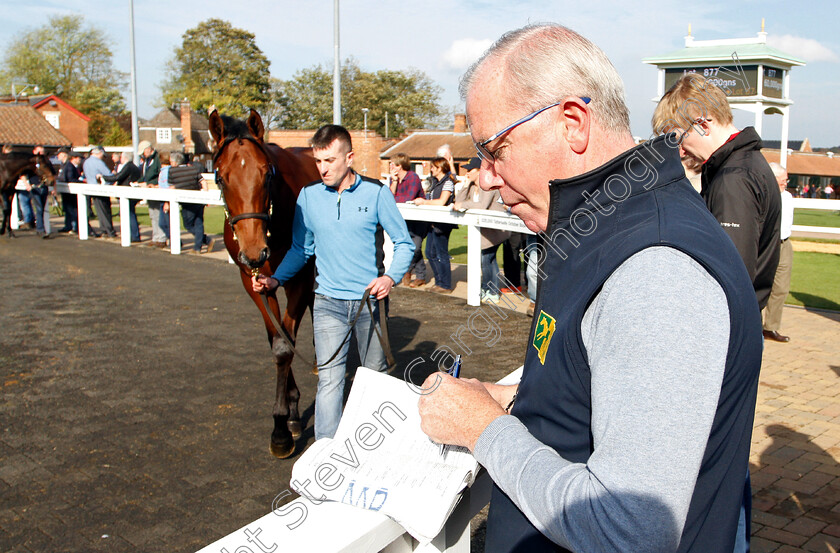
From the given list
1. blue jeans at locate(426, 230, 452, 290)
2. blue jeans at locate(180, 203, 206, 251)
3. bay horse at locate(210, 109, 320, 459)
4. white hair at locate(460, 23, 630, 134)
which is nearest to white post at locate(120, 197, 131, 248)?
blue jeans at locate(180, 203, 206, 251)

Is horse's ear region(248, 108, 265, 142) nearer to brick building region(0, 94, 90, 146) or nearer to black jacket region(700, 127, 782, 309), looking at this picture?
black jacket region(700, 127, 782, 309)

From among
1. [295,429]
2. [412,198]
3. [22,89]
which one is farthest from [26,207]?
[22,89]

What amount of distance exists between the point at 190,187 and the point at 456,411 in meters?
15.8

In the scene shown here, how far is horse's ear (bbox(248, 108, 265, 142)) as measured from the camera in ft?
→ 17.6

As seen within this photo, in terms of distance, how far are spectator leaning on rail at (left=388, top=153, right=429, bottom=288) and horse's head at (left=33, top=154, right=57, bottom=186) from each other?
400 inches

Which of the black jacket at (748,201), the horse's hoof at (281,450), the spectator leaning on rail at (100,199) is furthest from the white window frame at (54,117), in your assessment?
the black jacket at (748,201)

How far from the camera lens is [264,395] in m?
6.13

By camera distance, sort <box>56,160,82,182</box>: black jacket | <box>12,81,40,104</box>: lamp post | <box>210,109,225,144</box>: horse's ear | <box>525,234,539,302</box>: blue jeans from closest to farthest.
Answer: <box>210,109,225,144</box>: horse's ear → <box>525,234,539,302</box>: blue jeans → <box>56,160,82,182</box>: black jacket → <box>12,81,40,104</box>: lamp post

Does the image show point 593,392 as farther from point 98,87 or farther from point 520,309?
point 98,87

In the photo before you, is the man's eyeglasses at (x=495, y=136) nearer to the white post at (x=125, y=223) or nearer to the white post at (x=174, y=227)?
the white post at (x=174, y=227)

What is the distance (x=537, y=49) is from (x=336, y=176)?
3.38m

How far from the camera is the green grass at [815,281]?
432 inches

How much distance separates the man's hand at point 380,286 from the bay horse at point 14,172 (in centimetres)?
1688

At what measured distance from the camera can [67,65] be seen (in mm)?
78062
